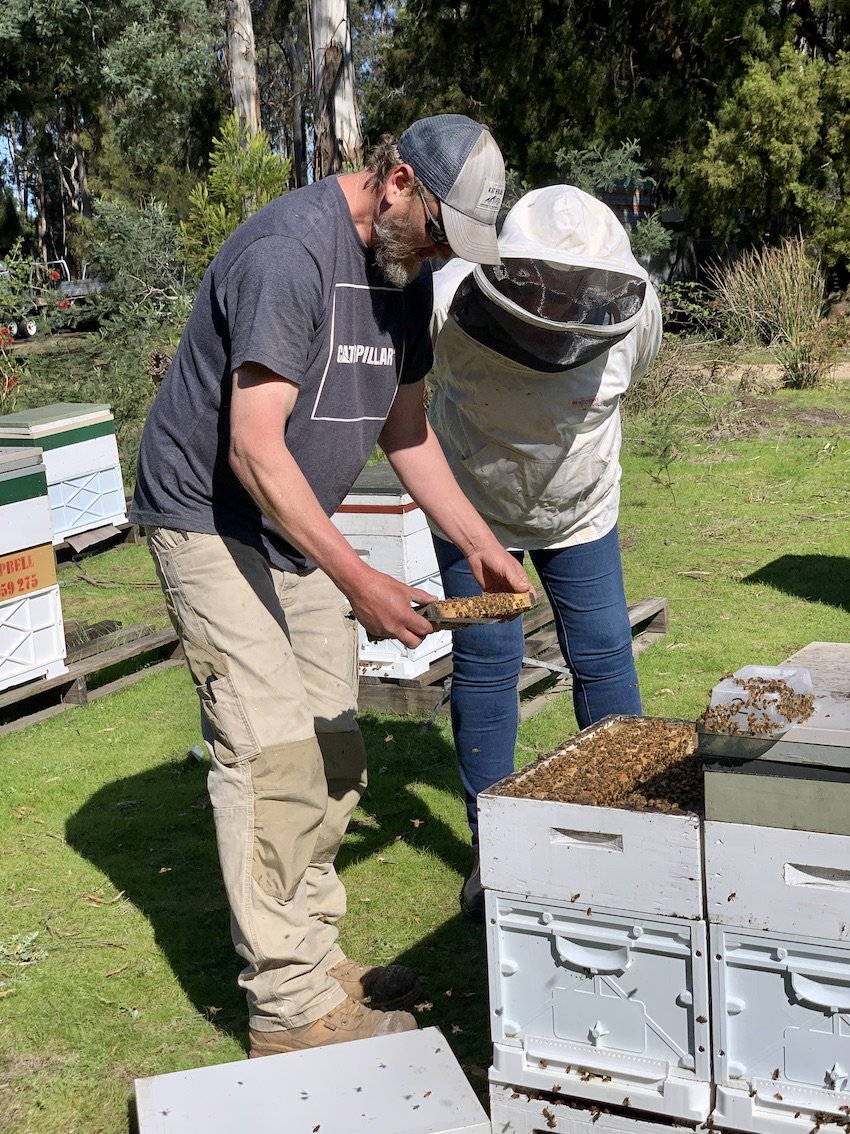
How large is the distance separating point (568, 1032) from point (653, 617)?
3.49m

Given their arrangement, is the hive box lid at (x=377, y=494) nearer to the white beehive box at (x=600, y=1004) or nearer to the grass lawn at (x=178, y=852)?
the grass lawn at (x=178, y=852)

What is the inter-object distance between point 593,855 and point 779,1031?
0.37 metres

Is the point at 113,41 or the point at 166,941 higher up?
the point at 113,41

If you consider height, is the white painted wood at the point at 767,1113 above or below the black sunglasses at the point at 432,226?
below

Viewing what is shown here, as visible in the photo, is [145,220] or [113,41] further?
[113,41]

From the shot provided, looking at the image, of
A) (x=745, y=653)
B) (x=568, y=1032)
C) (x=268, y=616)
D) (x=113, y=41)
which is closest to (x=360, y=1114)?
(x=568, y=1032)

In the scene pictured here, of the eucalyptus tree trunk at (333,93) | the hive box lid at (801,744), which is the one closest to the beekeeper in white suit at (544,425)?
the hive box lid at (801,744)

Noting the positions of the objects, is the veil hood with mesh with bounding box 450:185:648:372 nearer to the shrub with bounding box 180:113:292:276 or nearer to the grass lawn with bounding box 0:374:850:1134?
the grass lawn with bounding box 0:374:850:1134

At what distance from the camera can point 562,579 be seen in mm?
3096

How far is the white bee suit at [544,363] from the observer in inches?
101

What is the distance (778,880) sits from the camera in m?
1.81

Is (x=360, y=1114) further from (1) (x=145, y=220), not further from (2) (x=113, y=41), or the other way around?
(2) (x=113, y=41)

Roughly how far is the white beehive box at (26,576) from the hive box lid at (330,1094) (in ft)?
9.15

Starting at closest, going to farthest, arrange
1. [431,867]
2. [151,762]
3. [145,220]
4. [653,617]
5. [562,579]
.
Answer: [562,579], [431,867], [151,762], [653,617], [145,220]
